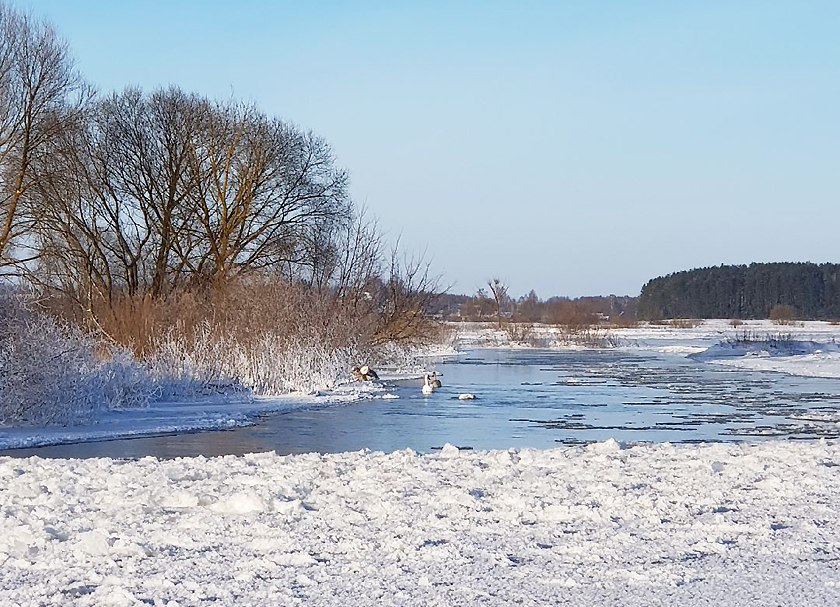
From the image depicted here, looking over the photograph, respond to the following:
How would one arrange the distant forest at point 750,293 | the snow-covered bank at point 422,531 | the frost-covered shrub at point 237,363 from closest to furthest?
1. the snow-covered bank at point 422,531
2. the frost-covered shrub at point 237,363
3. the distant forest at point 750,293

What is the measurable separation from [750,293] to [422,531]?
151m

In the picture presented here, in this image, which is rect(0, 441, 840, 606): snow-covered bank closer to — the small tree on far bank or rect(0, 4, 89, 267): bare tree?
rect(0, 4, 89, 267): bare tree

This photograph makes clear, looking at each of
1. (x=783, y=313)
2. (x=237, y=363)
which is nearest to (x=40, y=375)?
(x=237, y=363)

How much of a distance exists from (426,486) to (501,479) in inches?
33.3

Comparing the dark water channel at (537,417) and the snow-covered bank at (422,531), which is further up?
the snow-covered bank at (422,531)

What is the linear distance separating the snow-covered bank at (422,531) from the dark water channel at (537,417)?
160 inches

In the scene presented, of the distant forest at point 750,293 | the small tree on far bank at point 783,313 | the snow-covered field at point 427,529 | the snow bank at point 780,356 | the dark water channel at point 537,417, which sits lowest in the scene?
the dark water channel at point 537,417

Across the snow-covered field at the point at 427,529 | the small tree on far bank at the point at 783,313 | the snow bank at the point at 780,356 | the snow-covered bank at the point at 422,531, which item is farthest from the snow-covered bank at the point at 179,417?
the small tree on far bank at the point at 783,313

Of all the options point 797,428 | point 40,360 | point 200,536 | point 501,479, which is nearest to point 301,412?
point 40,360

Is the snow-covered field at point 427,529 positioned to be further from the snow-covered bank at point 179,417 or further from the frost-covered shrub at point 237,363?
Answer: the frost-covered shrub at point 237,363

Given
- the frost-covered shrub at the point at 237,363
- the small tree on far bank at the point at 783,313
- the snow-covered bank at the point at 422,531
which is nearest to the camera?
the snow-covered bank at the point at 422,531

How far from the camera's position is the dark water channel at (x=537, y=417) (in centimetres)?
1520

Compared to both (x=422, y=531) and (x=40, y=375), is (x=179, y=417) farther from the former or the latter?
(x=422, y=531)

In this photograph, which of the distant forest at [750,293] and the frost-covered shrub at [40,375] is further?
the distant forest at [750,293]
